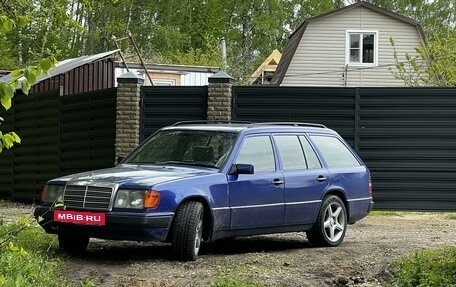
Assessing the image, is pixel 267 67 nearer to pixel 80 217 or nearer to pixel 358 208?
pixel 358 208

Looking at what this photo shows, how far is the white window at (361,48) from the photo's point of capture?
3331 cm

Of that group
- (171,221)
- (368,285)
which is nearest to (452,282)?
(368,285)

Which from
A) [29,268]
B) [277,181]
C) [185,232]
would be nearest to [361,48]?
[277,181]

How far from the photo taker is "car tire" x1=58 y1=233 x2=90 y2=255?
8.84m

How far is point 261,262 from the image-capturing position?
8.36 metres

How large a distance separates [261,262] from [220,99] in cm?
631

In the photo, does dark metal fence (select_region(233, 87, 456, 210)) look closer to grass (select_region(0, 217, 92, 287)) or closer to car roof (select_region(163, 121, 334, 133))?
car roof (select_region(163, 121, 334, 133))

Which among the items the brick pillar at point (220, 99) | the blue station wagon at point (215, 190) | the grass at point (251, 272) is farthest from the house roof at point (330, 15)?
the grass at point (251, 272)

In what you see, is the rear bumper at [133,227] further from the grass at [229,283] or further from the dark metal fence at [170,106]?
the dark metal fence at [170,106]

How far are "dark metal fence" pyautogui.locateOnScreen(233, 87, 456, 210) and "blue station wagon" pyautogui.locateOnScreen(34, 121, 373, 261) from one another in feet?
11.3

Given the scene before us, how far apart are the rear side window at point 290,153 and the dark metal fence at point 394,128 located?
13.8ft

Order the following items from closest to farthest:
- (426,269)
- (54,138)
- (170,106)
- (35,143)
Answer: (426,269)
(170,106)
(54,138)
(35,143)

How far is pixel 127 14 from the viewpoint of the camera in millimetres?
50188

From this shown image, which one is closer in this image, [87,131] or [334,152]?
Answer: [334,152]
